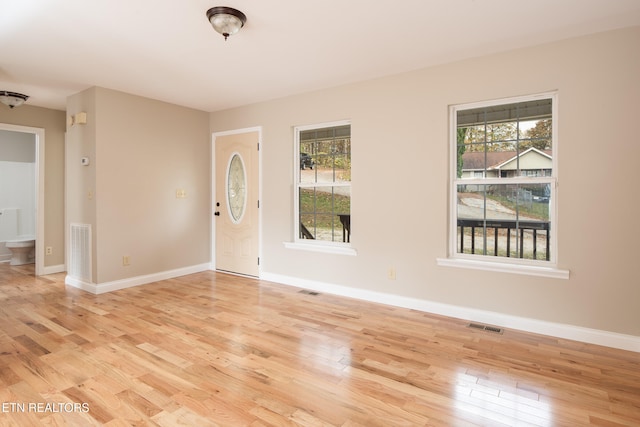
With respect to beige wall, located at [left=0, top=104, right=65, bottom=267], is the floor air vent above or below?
below

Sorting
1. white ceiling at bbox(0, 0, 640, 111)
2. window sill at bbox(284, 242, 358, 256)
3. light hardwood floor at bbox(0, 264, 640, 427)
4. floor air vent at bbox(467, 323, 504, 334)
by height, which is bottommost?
light hardwood floor at bbox(0, 264, 640, 427)

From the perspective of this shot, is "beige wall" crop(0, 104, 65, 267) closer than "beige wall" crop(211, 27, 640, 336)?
No

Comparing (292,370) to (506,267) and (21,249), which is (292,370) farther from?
(21,249)

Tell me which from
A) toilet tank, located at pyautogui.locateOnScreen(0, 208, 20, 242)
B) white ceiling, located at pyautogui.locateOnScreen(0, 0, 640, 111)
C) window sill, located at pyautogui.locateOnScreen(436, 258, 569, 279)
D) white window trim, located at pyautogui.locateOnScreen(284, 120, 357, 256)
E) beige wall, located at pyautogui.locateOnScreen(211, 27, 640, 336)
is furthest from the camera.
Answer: toilet tank, located at pyautogui.locateOnScreen(0, 208, 20, 242)

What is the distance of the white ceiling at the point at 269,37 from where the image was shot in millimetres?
2467

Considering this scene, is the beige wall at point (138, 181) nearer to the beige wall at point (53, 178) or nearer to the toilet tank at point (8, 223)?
the beige wall at point (53, 178)

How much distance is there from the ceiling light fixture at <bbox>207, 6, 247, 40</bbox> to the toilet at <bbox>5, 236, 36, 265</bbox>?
5.50 m

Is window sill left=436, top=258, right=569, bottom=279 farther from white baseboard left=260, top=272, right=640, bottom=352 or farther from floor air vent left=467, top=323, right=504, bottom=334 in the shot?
floor air vent left=467, top=323, right=504, bottom=334

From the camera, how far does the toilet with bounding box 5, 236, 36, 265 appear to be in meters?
5.76

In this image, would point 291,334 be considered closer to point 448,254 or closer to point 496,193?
point 448,254

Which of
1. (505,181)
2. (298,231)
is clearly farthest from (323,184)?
(505,181)

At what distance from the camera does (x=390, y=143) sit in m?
3.76

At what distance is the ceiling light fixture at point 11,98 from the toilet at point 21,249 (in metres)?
2.47

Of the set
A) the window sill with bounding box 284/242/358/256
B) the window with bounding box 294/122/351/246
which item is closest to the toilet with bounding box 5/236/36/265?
the window sill with bounding box 284/242/358/256
